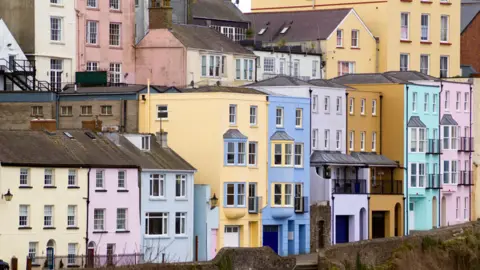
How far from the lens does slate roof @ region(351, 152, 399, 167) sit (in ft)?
360

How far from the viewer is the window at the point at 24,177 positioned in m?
85.0

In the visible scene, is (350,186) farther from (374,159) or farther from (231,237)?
(231,237)

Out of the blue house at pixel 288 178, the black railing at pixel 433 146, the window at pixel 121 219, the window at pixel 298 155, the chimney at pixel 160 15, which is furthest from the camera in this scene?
the black railing at pixel 433 146

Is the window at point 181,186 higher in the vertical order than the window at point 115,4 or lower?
lower

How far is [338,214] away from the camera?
346 feet

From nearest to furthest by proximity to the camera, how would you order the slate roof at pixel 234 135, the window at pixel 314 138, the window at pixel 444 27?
1. the slate roof at pixel 234 135
2. the window at pixel 314 138
3. the window at pixel 444 27

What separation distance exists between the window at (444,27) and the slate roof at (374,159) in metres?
20.5

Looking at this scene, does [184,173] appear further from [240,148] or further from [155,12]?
[155,12]

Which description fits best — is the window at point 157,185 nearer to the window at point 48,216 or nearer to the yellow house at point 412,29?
the window at point 48,216

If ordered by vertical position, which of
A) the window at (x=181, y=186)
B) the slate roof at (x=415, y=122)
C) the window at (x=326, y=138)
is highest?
the slate roof at (x=415, y=122)

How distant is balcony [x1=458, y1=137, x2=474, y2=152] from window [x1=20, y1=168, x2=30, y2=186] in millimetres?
40562

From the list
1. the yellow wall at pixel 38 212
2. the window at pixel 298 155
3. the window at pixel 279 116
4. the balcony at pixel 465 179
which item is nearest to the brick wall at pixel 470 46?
the balcony at pixel 465 179

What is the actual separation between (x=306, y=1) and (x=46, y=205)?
48831 millimetres

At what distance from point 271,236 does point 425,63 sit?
33188 millimetres
